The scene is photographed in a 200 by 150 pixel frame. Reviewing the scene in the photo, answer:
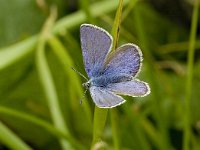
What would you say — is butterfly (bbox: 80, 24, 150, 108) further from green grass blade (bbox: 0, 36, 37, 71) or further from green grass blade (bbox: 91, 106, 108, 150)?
green grass blade (bbox: 0, 36, 37, 71)

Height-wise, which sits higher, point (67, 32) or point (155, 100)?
point (67, 32)

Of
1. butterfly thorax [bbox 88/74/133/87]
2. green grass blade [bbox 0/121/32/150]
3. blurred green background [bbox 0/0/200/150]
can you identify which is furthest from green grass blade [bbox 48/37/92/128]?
butterfly thorax [bbox 88/74/133/87]

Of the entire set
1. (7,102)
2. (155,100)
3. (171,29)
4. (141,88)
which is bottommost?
(141,88)

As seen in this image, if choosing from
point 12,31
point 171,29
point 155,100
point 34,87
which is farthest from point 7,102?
point 171,29

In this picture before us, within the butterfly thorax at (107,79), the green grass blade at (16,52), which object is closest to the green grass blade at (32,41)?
the green grass blade at (16,52)

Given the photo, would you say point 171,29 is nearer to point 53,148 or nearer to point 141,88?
point 53,148

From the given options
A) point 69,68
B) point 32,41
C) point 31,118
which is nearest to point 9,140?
point 31,118
